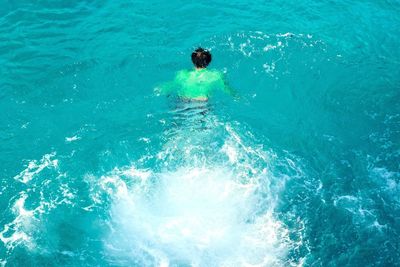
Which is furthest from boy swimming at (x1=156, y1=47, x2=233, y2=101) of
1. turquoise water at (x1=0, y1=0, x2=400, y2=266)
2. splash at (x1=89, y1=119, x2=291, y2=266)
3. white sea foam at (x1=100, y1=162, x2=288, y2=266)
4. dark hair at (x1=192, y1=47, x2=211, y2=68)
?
white sea foam at (x1=100, y1=162, x2=288, y2=266)

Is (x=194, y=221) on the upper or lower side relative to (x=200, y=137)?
lower

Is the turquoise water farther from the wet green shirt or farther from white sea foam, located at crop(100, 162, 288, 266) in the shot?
the wet green shirt

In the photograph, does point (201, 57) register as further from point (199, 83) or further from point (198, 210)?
point (198, 210)

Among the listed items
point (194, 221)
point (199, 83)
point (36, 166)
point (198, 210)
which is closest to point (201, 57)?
point (199, 83)

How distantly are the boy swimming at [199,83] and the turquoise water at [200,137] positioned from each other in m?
0.60

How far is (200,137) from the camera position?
56.6ft

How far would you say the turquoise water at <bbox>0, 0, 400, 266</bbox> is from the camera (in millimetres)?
14414

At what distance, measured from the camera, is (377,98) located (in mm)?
18578

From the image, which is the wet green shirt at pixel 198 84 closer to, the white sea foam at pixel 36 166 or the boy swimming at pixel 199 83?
the boy swimming at pixel 199 83

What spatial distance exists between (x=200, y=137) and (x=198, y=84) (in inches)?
84.6

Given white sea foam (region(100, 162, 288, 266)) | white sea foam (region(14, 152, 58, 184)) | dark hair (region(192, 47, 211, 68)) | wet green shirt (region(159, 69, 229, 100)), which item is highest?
dark hair (region(192, 47, 211, 68))

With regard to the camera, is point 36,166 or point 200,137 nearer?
point 36,166

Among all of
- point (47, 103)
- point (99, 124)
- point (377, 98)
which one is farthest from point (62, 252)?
point (377, 98)

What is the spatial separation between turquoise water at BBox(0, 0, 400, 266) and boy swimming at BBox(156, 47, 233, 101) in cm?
60
